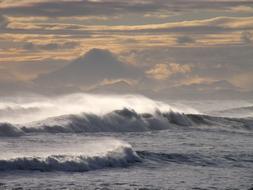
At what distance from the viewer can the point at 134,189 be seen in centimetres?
2364

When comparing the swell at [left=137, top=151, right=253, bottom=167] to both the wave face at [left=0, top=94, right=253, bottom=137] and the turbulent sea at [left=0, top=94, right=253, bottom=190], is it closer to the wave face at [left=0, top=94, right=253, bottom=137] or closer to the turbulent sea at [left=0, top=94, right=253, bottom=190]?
the turbulent sea at [left=0, top=94, right=253, bottom=190]

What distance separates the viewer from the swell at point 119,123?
45.8 m

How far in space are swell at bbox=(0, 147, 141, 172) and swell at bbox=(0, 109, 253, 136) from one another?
48.1 feet

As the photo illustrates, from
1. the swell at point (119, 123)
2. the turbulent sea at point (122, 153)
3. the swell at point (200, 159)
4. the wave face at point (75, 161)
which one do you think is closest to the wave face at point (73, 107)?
the turbulent sea at point (122, 153)

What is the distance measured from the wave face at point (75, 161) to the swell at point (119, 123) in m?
13.8

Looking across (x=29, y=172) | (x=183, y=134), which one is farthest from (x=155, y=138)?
(x=29, y=172)

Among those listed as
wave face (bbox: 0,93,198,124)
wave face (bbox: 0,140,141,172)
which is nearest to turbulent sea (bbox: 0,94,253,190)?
wave face (bbox: 0,140,141,172)

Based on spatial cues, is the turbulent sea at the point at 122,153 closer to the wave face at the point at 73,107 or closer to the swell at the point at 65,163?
the swell at the point at 65,163

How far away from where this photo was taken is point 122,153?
31.1 m

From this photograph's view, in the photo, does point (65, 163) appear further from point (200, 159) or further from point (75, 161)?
point (200, 159)

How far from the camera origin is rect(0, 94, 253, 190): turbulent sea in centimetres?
2534

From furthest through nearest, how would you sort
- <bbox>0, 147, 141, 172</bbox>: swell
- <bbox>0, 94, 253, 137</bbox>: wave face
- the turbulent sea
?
<bbox>0, 94, 253, 137</bbox>: wave face
<bbox>0, 147, 141, 172</bbox>: swell
the turbulent sea

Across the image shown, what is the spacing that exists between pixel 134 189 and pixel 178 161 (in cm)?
808

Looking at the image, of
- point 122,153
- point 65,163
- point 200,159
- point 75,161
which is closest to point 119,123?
point 200,159
